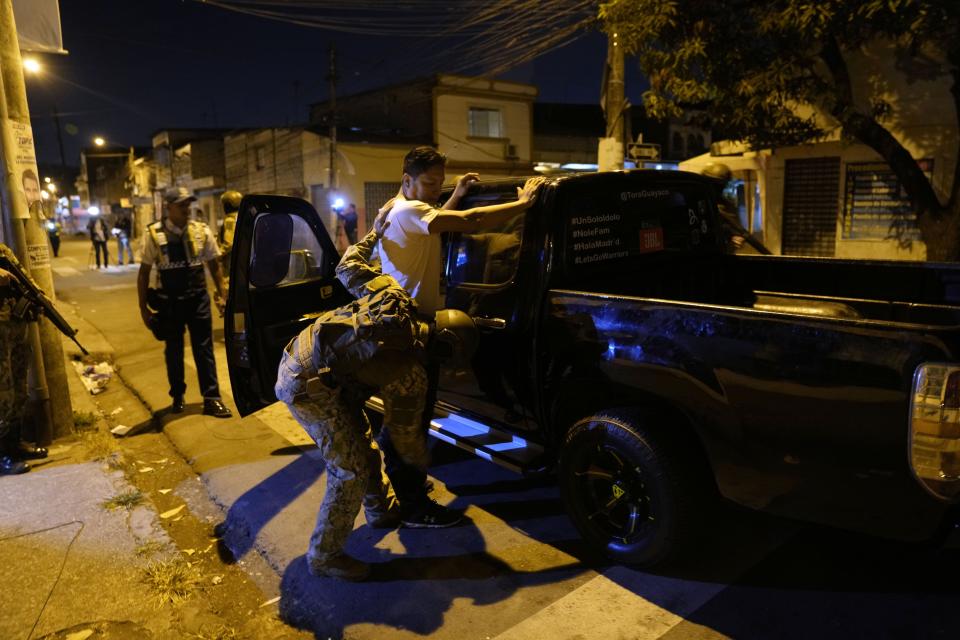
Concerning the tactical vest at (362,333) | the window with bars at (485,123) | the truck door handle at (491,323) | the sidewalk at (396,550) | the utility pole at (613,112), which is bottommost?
the sidewalk at (396,550)

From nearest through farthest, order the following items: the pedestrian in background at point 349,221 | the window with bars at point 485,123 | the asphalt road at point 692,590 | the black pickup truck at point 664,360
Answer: the black pickup truck at point 664,360, the asphalt road at point 692,590, the pedestrian in background at point 349,221, the window with bars at point 485,123

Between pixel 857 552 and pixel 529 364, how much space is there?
1.79 m

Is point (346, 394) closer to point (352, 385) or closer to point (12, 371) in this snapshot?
point (352, 385)

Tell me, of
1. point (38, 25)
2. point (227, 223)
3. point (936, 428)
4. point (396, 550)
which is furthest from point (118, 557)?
point (227, 223)

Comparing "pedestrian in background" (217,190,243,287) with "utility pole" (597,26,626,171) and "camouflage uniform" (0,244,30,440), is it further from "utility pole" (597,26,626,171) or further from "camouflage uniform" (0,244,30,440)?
"utility pole" (597,26,626,171)

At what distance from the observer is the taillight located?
2.08 metres

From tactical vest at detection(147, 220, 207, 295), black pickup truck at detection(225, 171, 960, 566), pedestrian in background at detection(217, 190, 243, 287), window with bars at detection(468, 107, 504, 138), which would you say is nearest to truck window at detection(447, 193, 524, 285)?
black pickup truck at detection(225, 171, 960, 566)

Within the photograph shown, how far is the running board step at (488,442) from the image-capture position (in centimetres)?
342

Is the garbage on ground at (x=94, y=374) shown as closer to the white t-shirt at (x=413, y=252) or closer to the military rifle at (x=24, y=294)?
the military rifle at (x=24, y=294)

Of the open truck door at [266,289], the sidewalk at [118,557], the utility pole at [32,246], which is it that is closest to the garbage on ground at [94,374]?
the utility pole at [32,246]

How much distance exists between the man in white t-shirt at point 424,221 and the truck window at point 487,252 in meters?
0.20

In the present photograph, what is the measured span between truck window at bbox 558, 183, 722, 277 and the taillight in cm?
166

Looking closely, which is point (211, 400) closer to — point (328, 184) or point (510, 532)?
point (510, 532)

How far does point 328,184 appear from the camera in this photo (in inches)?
889
